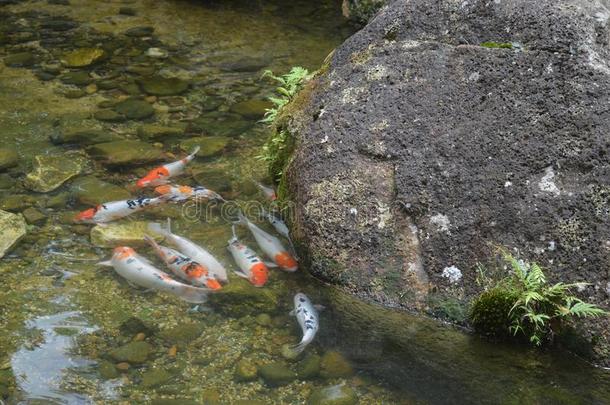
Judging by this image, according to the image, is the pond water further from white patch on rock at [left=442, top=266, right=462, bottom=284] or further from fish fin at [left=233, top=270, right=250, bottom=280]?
white patch on rock at [left=442, top=266, right=462, bottom=284]

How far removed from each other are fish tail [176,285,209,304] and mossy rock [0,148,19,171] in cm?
263

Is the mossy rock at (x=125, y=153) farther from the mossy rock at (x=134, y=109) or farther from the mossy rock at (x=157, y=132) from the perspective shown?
the mossy rock at (x=134, y=109)

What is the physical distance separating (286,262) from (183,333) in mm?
1090

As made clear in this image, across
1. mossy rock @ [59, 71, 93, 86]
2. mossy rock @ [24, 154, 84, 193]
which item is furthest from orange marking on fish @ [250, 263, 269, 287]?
mossy rock @ [59, 71, 93, 86]

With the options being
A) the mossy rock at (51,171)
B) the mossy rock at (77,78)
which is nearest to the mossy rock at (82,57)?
the mossy rock at (77,78)

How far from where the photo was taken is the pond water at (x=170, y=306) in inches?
197

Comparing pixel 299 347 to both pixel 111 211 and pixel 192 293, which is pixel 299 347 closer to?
pixel 192 293

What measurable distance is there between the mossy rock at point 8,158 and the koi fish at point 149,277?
1.98 meters

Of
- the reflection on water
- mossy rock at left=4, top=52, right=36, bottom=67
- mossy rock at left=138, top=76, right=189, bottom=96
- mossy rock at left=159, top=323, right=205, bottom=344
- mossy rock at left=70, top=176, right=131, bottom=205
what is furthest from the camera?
mossy rock at left=4, top=52, right=36, bottom=67

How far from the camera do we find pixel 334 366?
520 centimetres

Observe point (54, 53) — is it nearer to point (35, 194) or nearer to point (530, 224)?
point (35, 194)

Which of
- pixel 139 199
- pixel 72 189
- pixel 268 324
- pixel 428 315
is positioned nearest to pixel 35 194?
pixel 72 189

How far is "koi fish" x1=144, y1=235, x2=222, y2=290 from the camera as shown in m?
5.89

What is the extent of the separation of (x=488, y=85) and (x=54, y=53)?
6.26m
